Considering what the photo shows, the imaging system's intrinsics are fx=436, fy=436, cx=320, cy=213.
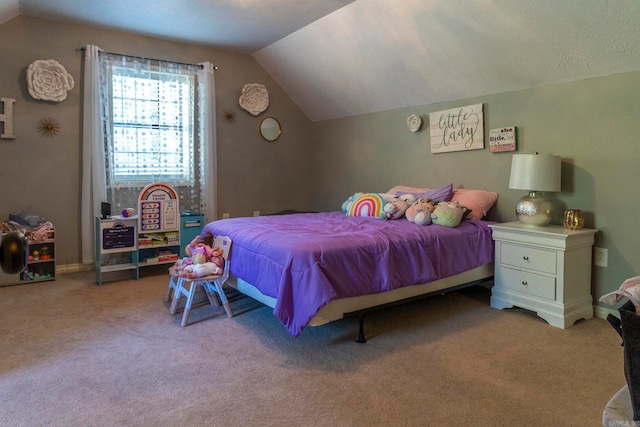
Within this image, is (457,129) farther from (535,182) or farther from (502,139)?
(535,182)

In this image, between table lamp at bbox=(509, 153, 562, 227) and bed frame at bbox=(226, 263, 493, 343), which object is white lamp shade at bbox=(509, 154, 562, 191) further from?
bed frame at bbox=(226, 263, 493, 343)

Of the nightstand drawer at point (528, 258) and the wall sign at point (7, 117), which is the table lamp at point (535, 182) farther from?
the wall sign at point (7, 117)

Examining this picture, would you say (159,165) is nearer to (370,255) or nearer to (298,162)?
(298,162)

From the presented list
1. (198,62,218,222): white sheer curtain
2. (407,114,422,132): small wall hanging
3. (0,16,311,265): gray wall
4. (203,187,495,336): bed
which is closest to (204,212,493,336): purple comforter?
(203,187,495,336): bed

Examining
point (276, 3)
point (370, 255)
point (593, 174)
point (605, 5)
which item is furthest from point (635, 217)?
→ point (276, 3)

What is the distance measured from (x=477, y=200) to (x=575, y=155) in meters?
0.78

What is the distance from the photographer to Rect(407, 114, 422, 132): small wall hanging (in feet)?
14.2

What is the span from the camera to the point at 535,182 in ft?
10.2

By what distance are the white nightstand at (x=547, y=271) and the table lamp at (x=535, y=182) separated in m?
0.09

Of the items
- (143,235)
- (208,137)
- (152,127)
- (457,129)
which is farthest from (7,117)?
(457,129)

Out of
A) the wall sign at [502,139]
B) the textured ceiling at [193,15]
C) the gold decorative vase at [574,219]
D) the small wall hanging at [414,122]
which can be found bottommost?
the gold decorative vase at [574,219]

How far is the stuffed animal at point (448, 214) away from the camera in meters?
3.28

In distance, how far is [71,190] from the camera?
427cm

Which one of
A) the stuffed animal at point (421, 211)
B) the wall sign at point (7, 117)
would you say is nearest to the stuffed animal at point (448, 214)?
the stuffed animal at point (421, 211)
